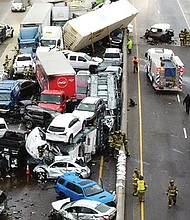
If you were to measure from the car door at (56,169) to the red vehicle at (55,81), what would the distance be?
6.74 metres

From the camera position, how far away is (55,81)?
129 ft

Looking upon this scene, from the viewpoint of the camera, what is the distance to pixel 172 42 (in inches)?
2178

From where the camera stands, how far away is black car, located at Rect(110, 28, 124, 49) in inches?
2047

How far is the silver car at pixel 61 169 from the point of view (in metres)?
30.6

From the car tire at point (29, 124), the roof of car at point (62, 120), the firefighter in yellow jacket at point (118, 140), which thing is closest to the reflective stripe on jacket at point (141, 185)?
the firefighter in yellow jacket at point (118, 140)

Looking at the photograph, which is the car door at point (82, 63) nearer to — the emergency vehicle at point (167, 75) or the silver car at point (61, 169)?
the emergency vehicle at point (167, 75)

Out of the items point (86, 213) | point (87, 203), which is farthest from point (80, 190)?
point (86, 213)

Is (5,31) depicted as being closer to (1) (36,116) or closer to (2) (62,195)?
(1) (36,116)

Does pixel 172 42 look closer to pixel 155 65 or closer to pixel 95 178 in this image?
pixel 155 65

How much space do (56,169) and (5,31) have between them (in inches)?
1047

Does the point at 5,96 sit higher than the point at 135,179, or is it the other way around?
the point at 5,96

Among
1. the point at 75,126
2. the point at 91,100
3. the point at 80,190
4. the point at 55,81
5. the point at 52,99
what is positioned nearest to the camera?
the point at 80,190

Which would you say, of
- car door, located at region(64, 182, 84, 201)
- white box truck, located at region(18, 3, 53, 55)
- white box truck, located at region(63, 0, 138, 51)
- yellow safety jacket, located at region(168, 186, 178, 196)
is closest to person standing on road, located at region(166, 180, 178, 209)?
yellow safety jacket, located at region(168, 186, 178, 196)

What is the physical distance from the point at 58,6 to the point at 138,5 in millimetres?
12485
